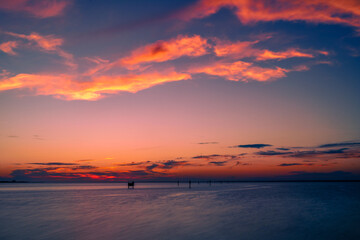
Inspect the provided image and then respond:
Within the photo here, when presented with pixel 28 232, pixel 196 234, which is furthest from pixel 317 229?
pixel 28 232

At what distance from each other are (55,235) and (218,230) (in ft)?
38.8

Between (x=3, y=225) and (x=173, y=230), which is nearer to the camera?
(x=173, y=230)

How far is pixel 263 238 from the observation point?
19859 mm

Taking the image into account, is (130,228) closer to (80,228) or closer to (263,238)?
(80,228)

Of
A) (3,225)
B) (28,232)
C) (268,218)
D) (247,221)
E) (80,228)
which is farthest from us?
(268,218)

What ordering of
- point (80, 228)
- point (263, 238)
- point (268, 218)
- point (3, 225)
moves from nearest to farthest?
point (263, 238)
point (80, 228)
point (3, 225)
point (268, 218)

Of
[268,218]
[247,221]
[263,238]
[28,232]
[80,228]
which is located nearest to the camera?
[263,238]

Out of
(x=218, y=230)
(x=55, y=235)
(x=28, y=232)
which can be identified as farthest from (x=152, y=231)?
(x=28, y=232)

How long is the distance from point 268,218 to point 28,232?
21.2m

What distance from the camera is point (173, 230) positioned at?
22.4 metres

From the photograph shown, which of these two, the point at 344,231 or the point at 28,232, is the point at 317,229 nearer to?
the point at 344,231

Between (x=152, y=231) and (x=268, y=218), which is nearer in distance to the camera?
(x=152, y=231)

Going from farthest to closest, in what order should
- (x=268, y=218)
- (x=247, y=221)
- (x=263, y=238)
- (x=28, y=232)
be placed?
1. (x=268, y=218)
2. (x=247, y=221)
3. (x=28, y=232)
4. (x=263, y=238)

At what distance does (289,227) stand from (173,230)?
968 cm
